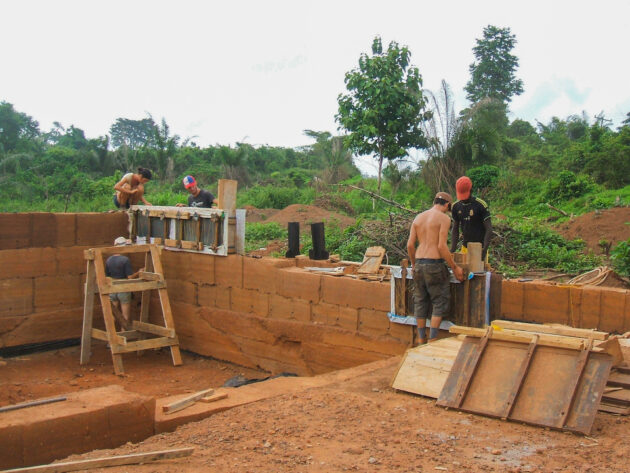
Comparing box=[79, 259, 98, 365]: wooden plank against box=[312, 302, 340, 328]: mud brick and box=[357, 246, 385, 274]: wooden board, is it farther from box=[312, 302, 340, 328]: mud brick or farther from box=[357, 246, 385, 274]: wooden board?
box=[357, 246, 385, 274]: wooden board

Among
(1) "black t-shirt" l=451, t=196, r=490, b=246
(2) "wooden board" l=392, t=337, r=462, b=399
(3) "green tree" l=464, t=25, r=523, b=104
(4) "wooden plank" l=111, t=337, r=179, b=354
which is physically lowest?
(4) "wooden plank" l=111, t=337, r=179, b=354

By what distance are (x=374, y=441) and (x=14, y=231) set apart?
750 centimetres

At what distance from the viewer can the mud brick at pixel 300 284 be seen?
8.24m

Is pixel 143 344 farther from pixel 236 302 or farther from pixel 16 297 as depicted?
pixel 16 297

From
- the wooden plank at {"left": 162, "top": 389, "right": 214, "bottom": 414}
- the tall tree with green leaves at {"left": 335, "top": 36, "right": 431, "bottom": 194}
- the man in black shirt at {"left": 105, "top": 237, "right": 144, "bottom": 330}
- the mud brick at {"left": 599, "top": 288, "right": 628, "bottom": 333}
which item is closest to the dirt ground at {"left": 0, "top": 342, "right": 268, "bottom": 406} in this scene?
the man in black shirt at {"left": 105, "top": 237, "right": 144, "bottom": 330}

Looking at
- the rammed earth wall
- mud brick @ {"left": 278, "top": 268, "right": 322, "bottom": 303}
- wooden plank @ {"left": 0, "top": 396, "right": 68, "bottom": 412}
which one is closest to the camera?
wooden plank @ {"left": 0, "top": 396, "right": 68, "bottom": 412}

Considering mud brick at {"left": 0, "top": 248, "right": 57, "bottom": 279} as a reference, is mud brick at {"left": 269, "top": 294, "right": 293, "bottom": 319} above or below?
below

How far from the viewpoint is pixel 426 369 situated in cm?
545

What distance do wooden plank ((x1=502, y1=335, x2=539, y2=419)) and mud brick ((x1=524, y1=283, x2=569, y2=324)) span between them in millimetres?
1494

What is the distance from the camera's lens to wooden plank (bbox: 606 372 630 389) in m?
4.89

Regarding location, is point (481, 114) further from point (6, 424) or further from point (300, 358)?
point (6, 424)

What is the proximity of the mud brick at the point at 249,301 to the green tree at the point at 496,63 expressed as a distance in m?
26.9

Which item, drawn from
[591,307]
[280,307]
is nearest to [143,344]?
[280,307]

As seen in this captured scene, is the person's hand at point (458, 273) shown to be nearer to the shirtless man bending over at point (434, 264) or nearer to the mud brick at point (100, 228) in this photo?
the shirtless man bending over at point (434, 264)
